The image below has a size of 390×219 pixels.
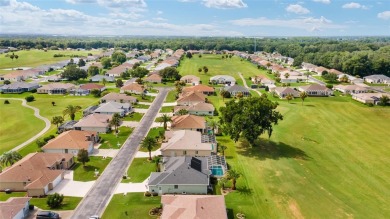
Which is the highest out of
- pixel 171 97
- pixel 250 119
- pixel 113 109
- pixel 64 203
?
pixel 250 119

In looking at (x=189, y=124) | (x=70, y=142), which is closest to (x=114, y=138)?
(x=70, y=142)

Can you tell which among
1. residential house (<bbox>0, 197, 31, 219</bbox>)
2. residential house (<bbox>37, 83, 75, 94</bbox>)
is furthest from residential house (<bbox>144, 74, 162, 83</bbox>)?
residential house (<bbox>0, 197, 31, 219</bbox>)

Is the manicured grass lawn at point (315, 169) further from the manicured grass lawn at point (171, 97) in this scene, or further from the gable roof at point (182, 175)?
the manicured grass lawn at point (171, 97)

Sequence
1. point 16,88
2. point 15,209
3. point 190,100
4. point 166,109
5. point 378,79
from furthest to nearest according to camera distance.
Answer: point 378,79 < point 16,88 < point 190,100 < point 166,109 < point 15,209

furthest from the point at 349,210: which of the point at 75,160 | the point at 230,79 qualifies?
the point at 230,79

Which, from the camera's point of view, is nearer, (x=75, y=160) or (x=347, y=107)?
(x=75, y=160)

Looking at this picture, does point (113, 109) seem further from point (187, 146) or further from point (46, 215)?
point (46, 215)

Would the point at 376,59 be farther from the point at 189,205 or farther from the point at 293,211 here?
the point at 189,205

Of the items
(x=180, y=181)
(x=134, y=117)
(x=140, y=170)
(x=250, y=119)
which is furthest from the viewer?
(x=134, y=117)
